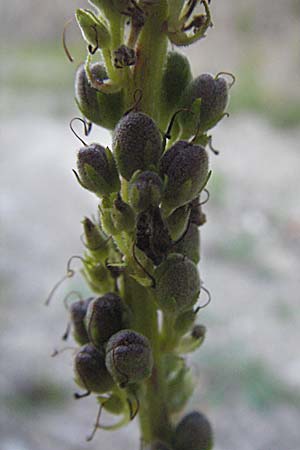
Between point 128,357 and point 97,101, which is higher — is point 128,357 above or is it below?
below

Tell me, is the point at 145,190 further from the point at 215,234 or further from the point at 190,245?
the point at 215,234

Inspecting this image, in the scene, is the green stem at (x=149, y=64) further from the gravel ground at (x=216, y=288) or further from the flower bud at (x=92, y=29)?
the gravel ground at (x=216, y=288)

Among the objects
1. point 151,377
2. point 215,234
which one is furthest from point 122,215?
point 215,234

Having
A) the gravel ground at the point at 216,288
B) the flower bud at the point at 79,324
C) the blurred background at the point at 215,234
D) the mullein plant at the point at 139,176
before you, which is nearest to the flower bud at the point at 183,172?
the mullein plant at the point at 139,176

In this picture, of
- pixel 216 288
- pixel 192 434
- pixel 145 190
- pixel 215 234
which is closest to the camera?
pixel 145 190

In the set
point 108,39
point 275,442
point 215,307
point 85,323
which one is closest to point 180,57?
point 108,39

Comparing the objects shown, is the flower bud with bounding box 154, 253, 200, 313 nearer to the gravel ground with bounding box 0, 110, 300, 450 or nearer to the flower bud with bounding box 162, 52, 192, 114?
the flower bud with bounding box 162, 52, 192, 114

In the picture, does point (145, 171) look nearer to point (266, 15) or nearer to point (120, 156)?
point (120, 156)
